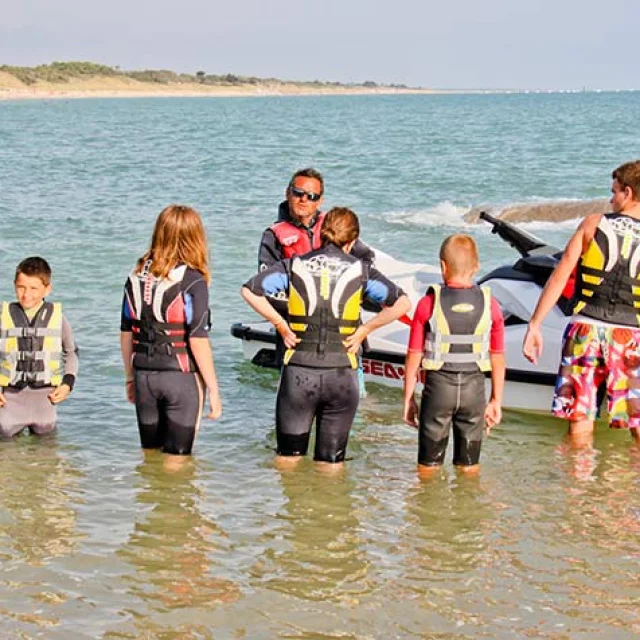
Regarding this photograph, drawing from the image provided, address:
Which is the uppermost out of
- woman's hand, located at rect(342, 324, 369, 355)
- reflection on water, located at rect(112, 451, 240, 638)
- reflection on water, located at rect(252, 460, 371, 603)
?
woman's hand, located at rect(342, 324, 369, 355)

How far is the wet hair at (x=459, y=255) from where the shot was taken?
6.09 m

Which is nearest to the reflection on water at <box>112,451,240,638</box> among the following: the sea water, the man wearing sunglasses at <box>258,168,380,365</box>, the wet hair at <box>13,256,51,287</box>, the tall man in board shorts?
the sea water

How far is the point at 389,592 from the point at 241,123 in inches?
2748

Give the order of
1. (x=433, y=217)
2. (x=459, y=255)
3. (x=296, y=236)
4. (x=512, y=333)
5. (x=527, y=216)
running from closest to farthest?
(x=459, y=255)
(x=296, y=236)
(x=512, y=333)
(x=527, y=216)
(x=433, y=217)

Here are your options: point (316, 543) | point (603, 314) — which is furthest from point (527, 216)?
point (316, 543)

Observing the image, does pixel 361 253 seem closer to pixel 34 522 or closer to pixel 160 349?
pixel 160 349

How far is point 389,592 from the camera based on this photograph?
5.30 m

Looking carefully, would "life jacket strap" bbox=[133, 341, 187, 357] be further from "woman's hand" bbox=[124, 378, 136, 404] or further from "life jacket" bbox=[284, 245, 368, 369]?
"life jacket" bbox=[284, 245, 368, 369]

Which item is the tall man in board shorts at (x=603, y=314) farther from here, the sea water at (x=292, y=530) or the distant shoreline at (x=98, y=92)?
the distant shoreline at (x=98, y=92)

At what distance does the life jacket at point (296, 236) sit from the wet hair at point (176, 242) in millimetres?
1019

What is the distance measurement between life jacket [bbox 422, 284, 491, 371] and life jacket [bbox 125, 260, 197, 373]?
1329 mm

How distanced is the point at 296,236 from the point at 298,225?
2.9 inches

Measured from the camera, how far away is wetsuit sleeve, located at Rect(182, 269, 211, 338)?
6.15 meters

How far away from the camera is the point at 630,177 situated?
651 cm
